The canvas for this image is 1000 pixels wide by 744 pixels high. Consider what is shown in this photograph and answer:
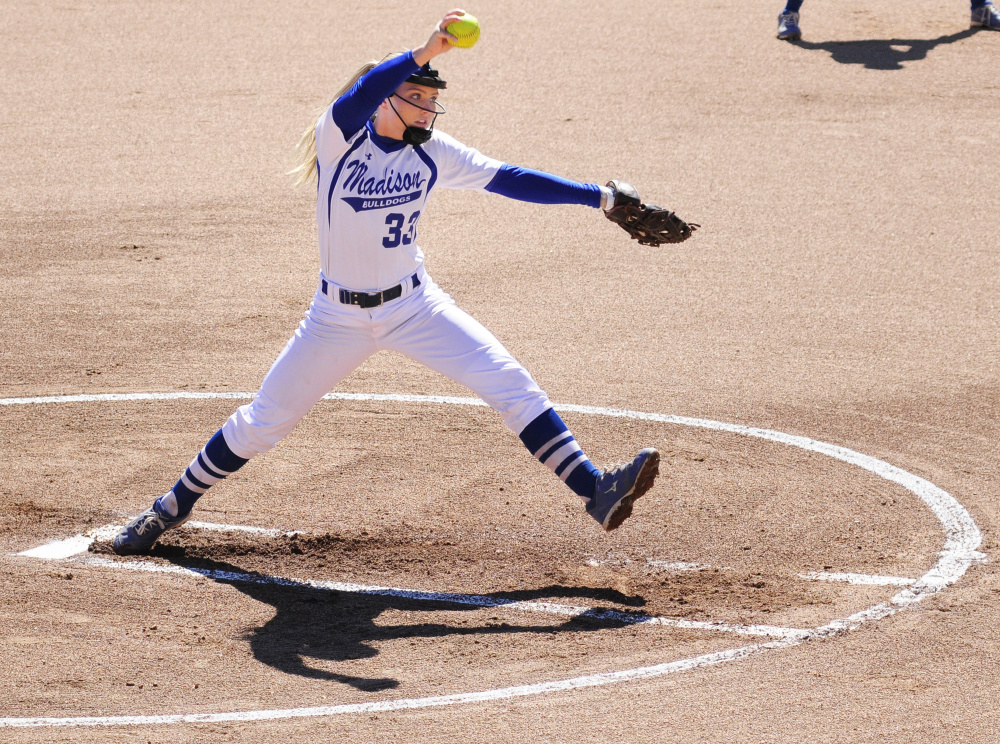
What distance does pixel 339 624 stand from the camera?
15.6 ft

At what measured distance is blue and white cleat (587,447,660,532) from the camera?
4.73 metres

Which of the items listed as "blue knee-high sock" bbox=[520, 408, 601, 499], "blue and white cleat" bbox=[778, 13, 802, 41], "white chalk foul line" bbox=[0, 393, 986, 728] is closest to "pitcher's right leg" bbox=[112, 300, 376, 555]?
"blue knee-high sock" bbox=[520, 408, 601, 499]

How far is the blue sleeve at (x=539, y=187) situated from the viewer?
5020mm

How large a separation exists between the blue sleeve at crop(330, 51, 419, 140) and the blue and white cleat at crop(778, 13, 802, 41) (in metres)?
10.3

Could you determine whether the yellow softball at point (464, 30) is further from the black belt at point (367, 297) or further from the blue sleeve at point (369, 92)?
the black belt at point (367, 297)

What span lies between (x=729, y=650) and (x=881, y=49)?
1099 cm

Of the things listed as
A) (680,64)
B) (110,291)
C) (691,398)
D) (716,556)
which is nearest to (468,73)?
(680,64)

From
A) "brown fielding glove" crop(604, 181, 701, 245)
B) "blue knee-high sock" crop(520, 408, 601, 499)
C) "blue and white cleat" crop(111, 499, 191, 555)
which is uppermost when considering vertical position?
"brown fielding glove" crop(604, 181, 701, 245)

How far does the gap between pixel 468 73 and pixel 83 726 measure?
10438 mm

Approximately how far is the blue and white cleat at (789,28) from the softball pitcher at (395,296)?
9.64 meters

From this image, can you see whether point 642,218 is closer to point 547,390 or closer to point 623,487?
point 623,487

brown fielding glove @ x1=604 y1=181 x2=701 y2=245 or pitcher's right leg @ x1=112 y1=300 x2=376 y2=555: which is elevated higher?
brown fielding glove @ x1=604 y1=181 x2=701 y2=245

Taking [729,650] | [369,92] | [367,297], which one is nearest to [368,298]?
Answer: [367,297]

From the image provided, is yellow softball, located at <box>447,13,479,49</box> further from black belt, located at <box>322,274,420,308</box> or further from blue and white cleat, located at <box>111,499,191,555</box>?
blue and white cleat, located at <box>111,499,191,555</box>
